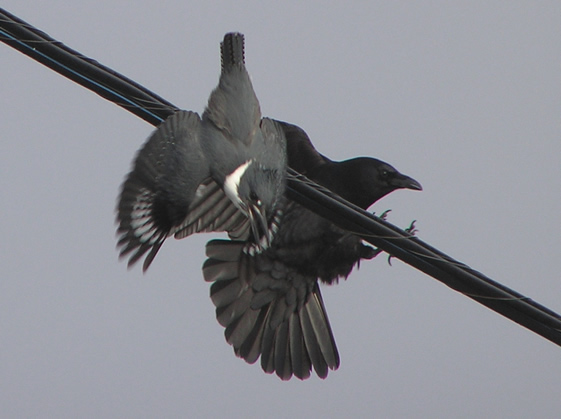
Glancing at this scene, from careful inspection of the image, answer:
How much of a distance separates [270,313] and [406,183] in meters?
1.25

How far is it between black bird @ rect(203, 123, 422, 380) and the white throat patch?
1.58 m

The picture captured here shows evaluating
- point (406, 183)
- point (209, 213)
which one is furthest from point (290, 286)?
point (209, 213)

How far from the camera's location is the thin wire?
3.75 metres

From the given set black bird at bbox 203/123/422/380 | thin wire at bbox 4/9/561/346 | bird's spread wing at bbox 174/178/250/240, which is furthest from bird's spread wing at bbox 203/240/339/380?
thin wire at bbox 4/9/561/346

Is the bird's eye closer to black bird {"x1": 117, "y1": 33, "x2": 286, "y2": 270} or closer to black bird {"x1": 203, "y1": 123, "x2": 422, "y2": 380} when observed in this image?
black bird {"x1": 117, "y1": 33, "x2": 286, "y2": 270}

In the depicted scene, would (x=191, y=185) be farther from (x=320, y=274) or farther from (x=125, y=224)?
A: (x=320, y=274)

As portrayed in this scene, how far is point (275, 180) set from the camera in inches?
176

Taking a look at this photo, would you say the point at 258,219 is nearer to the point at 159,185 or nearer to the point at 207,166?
the point at 207,166

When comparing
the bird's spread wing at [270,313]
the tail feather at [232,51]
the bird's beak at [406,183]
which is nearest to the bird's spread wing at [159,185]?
the tail feather at [232,51]

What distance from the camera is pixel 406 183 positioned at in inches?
254

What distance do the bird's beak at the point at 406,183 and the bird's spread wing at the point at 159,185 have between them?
2.18 m

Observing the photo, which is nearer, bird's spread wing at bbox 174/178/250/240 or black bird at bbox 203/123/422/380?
bird's spread wing at bbox 174/178/250/240

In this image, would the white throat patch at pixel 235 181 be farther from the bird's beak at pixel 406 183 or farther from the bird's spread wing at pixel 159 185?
the bird's beak at pixel 406 183

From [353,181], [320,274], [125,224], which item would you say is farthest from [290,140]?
[125,224]
